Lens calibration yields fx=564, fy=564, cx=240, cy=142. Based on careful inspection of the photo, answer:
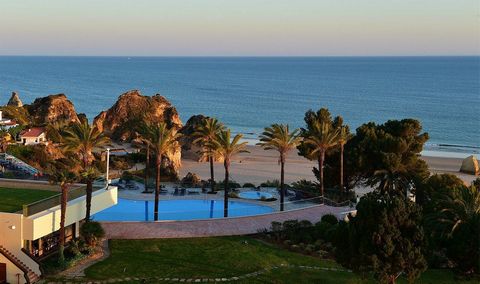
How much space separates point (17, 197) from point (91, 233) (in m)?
4.10

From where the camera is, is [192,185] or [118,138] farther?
[118,138]

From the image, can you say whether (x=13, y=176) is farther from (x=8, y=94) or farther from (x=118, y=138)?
(x=8, y=94)

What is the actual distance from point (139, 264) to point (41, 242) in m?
4.47

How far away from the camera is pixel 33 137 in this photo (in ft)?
172

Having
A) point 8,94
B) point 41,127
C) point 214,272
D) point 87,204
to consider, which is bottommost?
point 214,272

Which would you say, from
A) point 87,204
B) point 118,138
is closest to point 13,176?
point 87,204

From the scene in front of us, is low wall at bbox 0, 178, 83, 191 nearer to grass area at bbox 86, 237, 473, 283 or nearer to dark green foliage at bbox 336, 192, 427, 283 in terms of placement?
grass area at bbox 86, 237, 473, 283

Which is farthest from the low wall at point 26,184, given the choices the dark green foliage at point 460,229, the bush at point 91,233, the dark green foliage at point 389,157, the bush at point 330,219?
the dark green foliage at point 389,157

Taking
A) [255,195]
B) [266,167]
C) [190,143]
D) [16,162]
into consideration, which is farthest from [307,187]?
[190,143]

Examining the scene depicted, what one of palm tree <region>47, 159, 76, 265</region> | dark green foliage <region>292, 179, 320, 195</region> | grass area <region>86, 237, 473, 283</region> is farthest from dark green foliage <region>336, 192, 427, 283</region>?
dark green foliage <region>292, 179, 320, 195</region>

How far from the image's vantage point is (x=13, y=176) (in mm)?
30359

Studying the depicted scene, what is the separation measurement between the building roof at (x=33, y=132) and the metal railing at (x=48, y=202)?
26419 mm

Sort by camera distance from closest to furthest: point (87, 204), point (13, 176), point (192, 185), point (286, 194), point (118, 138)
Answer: point (87, 204) < point (13, 176) < point (286, 194) < point (192, 185) < point (118, 138)

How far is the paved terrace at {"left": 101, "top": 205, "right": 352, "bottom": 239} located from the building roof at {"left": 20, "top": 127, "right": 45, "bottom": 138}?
26.3 metres
